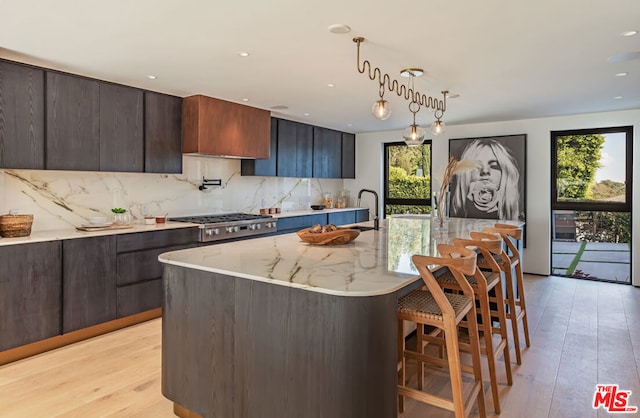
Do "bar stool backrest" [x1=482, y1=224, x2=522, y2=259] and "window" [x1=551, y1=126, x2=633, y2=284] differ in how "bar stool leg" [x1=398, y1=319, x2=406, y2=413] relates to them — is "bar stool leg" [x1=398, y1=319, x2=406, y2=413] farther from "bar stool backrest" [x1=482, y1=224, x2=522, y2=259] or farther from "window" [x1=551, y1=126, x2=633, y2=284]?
"window" [x1=551, y1=126, x2=633, y2=284]

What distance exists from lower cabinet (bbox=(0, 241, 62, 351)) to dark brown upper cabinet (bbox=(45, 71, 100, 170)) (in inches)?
30.4

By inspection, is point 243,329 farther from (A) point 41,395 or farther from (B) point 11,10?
(B) point 11,10

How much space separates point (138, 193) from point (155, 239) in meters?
0.79

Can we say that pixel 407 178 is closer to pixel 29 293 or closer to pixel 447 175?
pixel 447 175

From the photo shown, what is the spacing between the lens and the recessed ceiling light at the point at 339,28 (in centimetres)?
257

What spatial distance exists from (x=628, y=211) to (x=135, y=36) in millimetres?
6062

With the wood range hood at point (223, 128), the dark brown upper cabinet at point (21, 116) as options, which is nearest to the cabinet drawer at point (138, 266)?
the dark brown upper cabinet at point (21, 116)

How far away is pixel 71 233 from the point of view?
11.6 feet

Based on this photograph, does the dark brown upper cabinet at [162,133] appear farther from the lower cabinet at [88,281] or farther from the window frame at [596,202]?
the window frame at [596,202]

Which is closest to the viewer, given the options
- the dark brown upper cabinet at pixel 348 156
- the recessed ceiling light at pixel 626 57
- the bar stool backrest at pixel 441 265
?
the bar stool backrest at pixel 441 265

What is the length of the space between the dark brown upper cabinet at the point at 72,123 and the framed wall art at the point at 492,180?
4.93 meters

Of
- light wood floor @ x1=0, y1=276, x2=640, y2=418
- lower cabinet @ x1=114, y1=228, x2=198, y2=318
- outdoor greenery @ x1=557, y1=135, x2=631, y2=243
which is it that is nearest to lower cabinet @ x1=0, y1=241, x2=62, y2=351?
light wood floor @ x1=0, y1=276, x2=640, y2=418

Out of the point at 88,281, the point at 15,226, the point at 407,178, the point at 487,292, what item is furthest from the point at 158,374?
the point at 407,178

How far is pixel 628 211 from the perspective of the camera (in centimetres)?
548
